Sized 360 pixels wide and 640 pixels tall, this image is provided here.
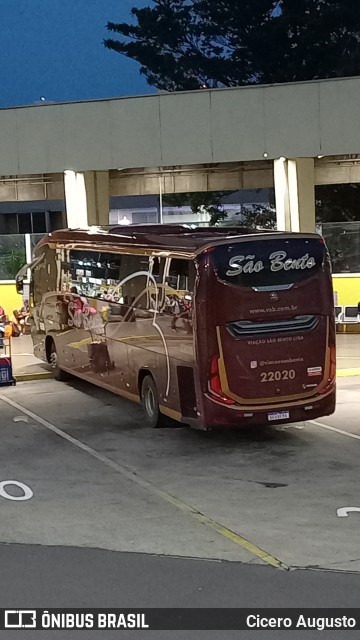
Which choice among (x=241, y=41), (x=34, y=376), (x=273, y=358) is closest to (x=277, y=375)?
(x=273, y=358)

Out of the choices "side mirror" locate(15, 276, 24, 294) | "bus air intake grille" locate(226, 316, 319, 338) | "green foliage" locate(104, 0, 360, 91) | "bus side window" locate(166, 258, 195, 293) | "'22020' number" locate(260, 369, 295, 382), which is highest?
"green foliage" locate(104, 0, 360, 91)

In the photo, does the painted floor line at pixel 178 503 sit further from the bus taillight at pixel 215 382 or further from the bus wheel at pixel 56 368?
the bus wheel at pixel 56 368

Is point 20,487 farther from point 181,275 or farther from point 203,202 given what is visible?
point 203,202

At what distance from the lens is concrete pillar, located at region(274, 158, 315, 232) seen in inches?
930

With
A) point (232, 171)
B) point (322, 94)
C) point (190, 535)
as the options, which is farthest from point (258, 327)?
point (232, 171)

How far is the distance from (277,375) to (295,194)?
12.3 meters

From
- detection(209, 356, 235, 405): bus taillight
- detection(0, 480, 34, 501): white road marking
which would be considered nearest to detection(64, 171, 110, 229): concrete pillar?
detection(209, 356, 235, 405): bus taillight

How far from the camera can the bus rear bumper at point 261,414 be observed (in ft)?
40.2

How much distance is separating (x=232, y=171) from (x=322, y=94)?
14.6 ft

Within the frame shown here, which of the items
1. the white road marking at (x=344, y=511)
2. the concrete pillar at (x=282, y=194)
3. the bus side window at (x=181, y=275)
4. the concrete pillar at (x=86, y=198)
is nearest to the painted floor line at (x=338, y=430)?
the bus side window at (x=181, y=275)

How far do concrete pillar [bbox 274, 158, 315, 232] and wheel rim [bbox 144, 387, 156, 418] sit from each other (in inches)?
438

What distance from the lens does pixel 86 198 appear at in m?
25.2

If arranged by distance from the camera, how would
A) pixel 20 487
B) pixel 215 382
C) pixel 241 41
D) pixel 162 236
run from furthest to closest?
pixel 241 41, pixel 162 236, pixel 215 382, pixel 20 487

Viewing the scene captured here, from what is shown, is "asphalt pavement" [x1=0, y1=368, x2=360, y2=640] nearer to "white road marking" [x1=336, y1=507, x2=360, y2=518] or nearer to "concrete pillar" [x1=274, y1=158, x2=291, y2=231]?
"white road marking" [x1=336, y1=507, x2=360, y2=518]
